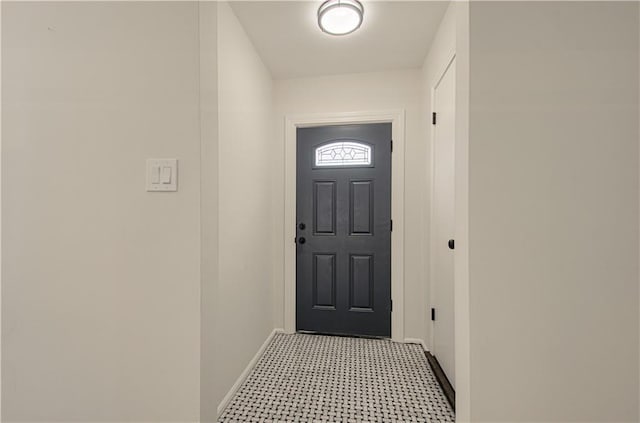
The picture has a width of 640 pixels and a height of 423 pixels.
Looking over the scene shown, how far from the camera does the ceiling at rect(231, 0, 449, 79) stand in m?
1.72

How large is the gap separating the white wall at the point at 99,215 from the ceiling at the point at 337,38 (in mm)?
1016

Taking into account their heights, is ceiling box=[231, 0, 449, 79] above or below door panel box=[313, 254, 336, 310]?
above

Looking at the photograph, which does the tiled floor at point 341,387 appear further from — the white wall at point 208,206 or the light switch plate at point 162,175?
the light switch plate at point 162,175

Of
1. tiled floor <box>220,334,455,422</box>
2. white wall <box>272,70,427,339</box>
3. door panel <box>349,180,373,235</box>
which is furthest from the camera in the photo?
door panel <box>349,180,373,235</box>

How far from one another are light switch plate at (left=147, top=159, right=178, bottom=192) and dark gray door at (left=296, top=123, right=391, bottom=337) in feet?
5.58

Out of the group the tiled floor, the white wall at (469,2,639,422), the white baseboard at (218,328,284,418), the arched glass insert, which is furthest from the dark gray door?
the white wall at (469,2,639,422)

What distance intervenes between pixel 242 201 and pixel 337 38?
1368 mm

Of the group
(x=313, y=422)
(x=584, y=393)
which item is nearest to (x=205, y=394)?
(x=313, y=422)

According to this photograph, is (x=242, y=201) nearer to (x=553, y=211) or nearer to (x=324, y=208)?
(x=324, y=208)

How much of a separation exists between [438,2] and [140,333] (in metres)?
2.27

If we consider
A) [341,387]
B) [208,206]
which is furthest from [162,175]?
[341,387]

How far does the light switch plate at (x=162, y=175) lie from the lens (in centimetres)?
96

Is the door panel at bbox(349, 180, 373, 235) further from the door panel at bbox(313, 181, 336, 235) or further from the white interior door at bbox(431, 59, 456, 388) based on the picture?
the white interior door at bbox(431, 59, 456, 388)

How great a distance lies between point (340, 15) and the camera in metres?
1.63
